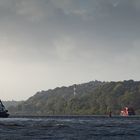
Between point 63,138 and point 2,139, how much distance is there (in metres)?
12.6

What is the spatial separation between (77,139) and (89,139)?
2402 mm

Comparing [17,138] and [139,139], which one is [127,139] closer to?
[139,139]

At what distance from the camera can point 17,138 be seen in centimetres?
10675

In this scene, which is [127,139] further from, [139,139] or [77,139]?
[77,139]

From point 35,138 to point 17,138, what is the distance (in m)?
3.61

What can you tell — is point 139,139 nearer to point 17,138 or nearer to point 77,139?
Result: point 77,139

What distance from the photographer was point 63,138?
108 meters

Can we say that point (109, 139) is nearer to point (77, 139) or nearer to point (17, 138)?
point (77, 139)

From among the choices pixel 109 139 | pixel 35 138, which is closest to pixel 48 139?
pixel 35 138

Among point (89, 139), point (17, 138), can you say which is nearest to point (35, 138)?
point (17, 138)

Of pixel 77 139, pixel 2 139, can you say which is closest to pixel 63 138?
pixel 77 139

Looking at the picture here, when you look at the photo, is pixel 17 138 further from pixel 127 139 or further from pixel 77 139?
pixel 127 139

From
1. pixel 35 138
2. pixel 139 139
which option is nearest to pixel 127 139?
pixel 139 139

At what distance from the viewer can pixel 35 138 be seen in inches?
4242
